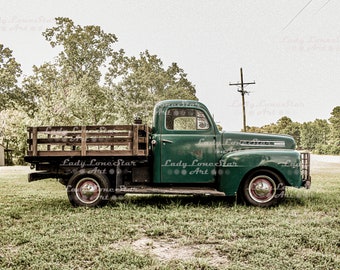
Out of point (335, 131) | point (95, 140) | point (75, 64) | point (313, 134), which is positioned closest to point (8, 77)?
point (75, 64)

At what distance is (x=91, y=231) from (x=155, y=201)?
8.72 feet

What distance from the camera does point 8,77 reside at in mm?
26625

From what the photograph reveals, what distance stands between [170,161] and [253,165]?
5.22ft

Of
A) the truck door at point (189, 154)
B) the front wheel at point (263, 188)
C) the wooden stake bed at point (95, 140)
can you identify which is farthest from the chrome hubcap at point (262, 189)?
the wooden stake bed at point (95, 140)

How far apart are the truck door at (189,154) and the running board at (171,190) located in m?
0.18

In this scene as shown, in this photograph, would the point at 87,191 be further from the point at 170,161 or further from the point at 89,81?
the point at 89,81

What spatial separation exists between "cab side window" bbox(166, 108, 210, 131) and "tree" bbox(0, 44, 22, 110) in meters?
23.5

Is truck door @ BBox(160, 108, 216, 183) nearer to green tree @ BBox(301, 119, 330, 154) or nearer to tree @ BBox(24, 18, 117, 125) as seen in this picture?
tree @ BBox(24, 18, 117, 125)

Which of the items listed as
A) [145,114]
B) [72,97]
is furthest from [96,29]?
[72,97]

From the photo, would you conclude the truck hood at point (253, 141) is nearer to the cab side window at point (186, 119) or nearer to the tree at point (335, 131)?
the cab side window at point (186, 119)

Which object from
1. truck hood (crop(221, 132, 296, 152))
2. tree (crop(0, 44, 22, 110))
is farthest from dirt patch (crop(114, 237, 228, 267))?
tree (crop(0, 44, 22, 110))

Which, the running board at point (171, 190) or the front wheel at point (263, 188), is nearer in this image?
the running board at point (171, 190)

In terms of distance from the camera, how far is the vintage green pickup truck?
6.44m

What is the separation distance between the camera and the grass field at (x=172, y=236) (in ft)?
12.1
